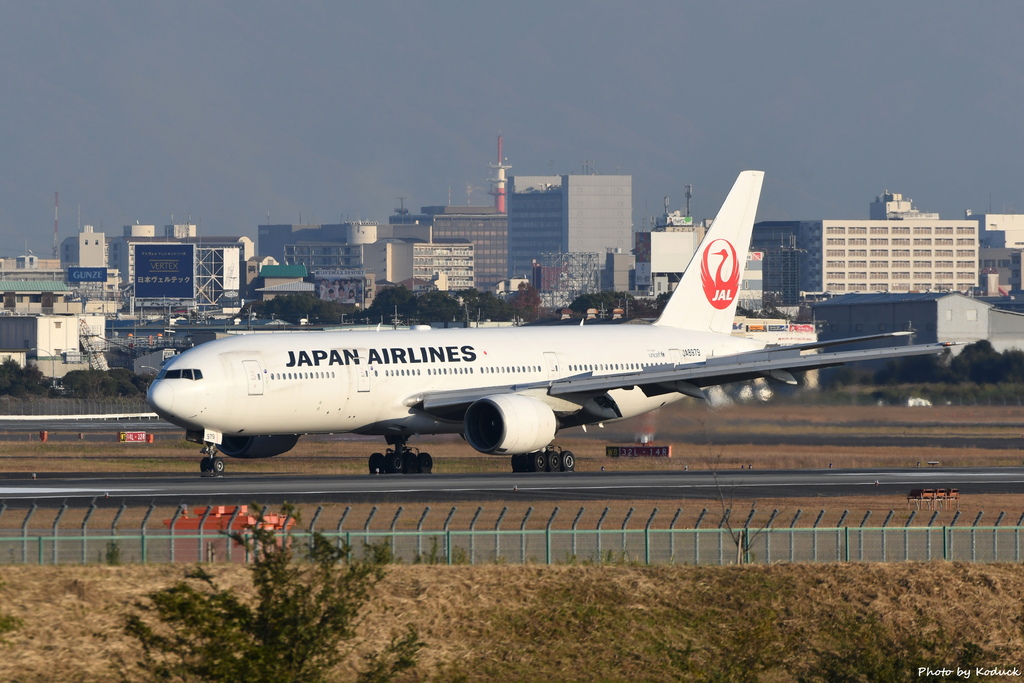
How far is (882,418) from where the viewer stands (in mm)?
70875

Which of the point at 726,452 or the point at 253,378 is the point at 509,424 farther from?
the point at 726,452

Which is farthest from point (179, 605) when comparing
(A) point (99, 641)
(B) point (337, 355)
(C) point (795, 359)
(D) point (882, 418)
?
(D) point (882, 418)

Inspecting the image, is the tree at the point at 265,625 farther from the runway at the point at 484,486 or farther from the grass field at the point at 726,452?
the runway at the point at 484,486

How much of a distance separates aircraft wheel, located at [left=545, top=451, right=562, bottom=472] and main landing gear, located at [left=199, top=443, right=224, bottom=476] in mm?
11248

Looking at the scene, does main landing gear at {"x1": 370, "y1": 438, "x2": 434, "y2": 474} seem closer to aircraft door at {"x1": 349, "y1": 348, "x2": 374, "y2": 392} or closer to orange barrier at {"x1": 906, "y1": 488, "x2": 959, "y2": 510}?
aircraft door at {"x1": 349, "y1": 348, "x2": 374, "y2": 392}

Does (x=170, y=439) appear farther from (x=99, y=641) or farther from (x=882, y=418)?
(x=99, y=641)

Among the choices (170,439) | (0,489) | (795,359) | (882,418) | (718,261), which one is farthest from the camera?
(170,439)

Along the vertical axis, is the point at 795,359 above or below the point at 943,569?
above

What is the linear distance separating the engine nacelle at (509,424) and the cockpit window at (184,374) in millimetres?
9168

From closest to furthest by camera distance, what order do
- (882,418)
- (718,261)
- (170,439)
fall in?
1. (718,261)
2. (882,418)
3. (170,439)

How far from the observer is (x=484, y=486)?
46.4 meters

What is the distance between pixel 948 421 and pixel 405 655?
5736 cm

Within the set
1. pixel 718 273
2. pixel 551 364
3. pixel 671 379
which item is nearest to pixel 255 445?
pixel 551 364

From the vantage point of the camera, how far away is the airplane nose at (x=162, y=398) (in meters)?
48.1
